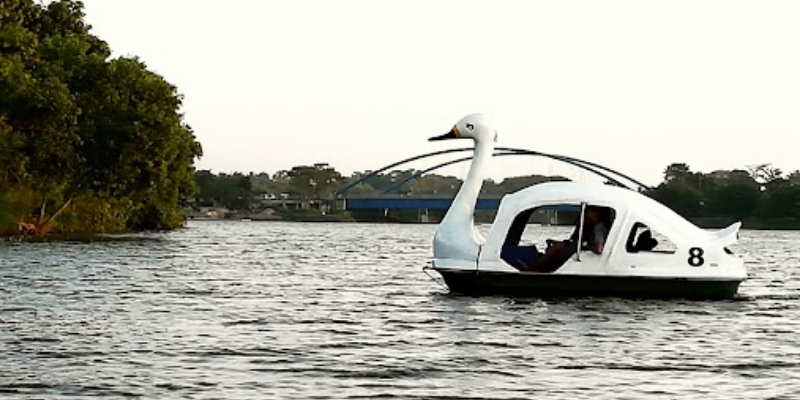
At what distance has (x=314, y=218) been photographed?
200 metres

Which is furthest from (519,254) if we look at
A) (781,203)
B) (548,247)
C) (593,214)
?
(781,203)

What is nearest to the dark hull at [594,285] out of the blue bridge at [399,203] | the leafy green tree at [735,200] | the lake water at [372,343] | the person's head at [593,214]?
the lake water at [372,343]

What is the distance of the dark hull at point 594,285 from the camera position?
27.8m

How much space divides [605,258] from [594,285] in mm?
584

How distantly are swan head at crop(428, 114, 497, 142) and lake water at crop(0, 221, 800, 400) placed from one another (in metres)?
3.42

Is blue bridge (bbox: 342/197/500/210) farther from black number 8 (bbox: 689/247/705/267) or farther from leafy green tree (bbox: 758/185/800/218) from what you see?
black number 8 (bbox: 689/247/705/267)

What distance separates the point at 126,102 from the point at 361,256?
20.6 metres

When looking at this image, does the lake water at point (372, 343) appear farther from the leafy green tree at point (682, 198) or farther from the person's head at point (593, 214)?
the leafy green tree at point (682, 198)

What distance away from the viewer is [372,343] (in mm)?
20484

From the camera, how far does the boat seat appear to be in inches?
1131

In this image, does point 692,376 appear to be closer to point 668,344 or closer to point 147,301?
point 668,344

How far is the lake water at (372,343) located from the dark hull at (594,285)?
16.1 inches

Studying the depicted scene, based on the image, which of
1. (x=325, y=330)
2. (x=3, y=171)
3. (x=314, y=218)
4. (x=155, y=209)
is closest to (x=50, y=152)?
(x=3, y=171)

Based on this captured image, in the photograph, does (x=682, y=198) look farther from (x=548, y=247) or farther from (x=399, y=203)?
(x=548, y=247)
